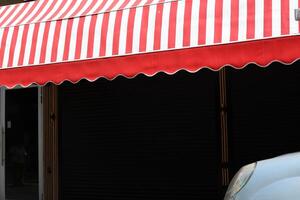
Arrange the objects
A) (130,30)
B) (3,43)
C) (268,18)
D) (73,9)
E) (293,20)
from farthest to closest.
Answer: (73,9) < (3,43) < (130,30) < (268,18) < (293,20)

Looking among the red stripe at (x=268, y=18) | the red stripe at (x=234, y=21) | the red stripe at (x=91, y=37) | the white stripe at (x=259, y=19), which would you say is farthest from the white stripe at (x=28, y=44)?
the red stripe at (x=268, y=18)

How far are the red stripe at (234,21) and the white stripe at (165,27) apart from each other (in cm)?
86

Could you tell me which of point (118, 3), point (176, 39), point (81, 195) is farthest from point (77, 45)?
point (81, 195)

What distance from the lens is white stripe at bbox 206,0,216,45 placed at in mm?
6363

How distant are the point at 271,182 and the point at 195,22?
11.0ft

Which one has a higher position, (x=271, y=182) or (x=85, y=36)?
(x=85, y=36)

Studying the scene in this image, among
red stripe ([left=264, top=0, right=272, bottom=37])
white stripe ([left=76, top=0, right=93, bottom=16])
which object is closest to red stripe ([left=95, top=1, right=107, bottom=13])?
white stripe ([left=76, top=0, right=93, bottom=16])

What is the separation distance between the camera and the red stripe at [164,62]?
599 cm

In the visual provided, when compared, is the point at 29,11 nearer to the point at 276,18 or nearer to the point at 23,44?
the point at 23,44

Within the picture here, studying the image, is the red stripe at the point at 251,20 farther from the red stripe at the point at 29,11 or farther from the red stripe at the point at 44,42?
the red stripe at the point at 29,11

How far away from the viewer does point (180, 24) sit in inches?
262

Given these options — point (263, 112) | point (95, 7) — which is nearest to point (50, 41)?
point (95, 7)

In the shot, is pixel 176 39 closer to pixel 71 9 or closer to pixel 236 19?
pixel 236 19

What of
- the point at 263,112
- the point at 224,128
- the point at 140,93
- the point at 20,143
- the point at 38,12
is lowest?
the point at 20,143
